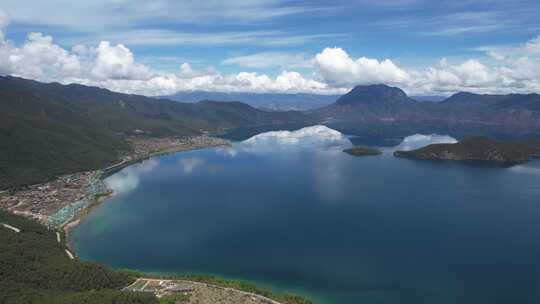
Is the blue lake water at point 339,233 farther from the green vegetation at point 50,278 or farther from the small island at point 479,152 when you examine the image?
the small island at point 479,152

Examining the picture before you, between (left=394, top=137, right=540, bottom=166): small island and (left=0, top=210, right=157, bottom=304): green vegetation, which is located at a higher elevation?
(left=394, top=137, right=540, bottom=166): small island

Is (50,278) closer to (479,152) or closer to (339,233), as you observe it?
(339,233)

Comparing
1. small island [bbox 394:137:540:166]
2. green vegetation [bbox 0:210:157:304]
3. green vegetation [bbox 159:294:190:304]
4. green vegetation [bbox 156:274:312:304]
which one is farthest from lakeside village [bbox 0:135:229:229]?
small island [bbox 394:137:540:166]

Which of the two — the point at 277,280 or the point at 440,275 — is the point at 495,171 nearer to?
the point at 440,275

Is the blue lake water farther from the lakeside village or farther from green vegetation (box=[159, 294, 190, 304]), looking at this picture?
green vegetation (box=[159, 294, 190, 304])

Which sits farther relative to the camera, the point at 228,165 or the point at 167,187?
the point at 228,165

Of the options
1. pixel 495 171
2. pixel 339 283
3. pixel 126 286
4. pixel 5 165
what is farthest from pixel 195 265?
pixel 495 171
